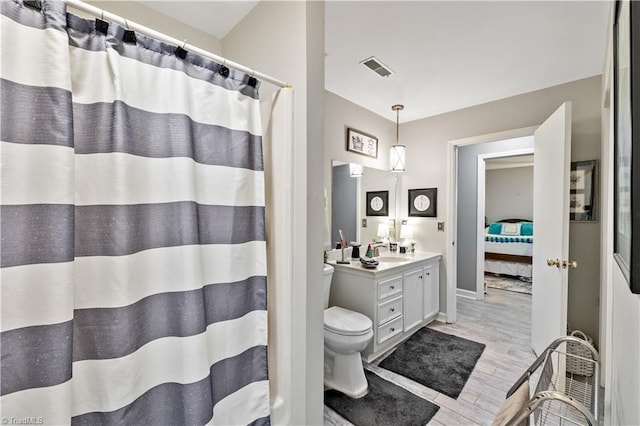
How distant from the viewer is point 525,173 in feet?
21.1

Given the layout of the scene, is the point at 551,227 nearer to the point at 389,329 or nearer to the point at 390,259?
the point at 390,259

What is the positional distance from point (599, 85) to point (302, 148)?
2883mm

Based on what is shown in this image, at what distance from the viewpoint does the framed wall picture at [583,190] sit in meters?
2.27

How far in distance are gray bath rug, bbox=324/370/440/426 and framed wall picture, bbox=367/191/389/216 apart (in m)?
1.76

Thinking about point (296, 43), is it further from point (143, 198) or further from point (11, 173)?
point (11, 173)

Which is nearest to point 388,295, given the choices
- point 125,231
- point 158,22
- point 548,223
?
point 548,223

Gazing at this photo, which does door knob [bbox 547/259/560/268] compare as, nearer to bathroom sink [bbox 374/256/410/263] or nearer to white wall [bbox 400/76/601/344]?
white wall [bbox 400/76/601/344]

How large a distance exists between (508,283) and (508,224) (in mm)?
1738

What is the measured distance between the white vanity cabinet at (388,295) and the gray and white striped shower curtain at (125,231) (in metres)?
1.31

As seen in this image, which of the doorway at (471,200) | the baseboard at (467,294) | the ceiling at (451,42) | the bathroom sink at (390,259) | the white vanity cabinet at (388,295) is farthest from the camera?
the baseboard at (467,294)

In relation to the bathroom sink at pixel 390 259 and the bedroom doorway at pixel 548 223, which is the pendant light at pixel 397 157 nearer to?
the bedroom doorway at pixel 548 223

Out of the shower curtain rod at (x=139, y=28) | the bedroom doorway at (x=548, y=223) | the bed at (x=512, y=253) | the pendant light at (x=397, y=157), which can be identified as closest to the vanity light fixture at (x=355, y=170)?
the pendant light at (x=397, y=157)

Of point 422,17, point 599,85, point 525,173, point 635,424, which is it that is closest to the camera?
point 635,424

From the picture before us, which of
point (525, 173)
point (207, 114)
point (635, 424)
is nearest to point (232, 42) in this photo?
point (207, 114)
